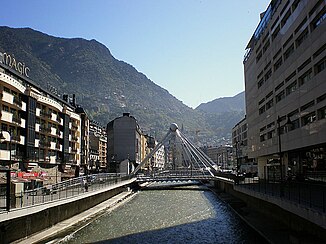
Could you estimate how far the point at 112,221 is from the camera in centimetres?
4044

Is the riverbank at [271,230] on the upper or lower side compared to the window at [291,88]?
lower

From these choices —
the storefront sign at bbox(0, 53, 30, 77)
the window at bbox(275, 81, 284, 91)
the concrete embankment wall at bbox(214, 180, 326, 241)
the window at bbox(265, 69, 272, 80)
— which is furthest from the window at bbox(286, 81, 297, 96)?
the storefront sign at bbox(0, 53, 30, 77)

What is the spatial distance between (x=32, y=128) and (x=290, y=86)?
3572cm

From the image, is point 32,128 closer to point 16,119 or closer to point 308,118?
point 16,119

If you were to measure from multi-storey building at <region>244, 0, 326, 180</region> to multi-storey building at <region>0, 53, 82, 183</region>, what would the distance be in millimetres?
30818

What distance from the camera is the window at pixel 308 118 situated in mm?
38188

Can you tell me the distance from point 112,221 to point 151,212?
896 centimetres

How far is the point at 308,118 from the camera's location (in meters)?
39.7

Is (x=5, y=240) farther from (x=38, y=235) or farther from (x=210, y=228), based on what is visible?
(x=210, y=228)

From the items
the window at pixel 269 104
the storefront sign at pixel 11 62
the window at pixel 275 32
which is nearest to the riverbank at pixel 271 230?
the window at pixel 269 104

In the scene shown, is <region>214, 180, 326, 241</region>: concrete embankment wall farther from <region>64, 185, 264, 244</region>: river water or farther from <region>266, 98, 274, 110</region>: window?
<region>266, 98, 274, 110</region>: window

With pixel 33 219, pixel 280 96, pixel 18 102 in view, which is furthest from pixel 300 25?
pixel 18 102

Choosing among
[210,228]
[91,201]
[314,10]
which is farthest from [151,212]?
[314,10]

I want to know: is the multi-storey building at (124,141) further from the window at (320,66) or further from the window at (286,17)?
the window at (320,66)
